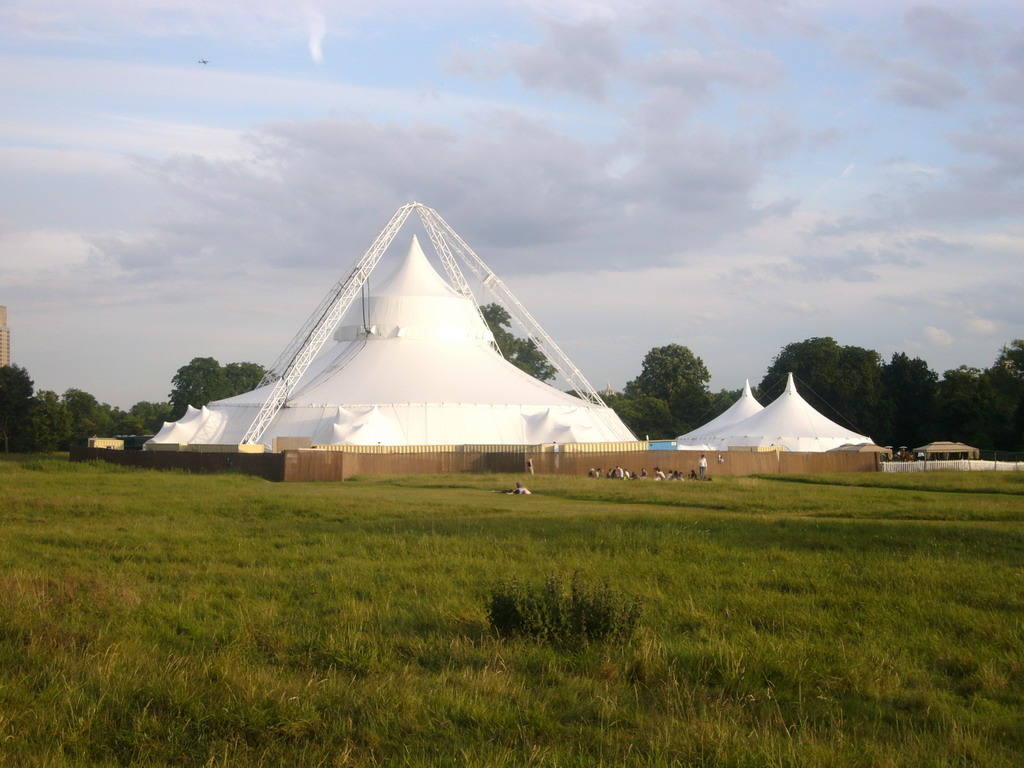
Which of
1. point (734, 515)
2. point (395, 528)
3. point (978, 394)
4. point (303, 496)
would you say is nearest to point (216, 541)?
point (395, 528)

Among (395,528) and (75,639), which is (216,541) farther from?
(75,639)

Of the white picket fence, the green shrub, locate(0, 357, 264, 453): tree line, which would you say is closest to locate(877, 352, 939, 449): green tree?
the white picket fence

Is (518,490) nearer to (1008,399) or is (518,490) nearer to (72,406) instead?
(1008,399)

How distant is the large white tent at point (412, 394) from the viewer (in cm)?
4194

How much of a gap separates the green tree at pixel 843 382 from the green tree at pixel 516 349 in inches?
845

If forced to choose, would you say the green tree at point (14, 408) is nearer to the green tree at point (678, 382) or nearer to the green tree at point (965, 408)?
the green tree at point (678, 382)

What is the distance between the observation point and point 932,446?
1914 inches

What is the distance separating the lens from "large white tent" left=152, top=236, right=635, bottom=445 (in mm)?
41938

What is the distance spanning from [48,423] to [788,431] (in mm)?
43878

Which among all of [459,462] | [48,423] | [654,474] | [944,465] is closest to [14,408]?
[48,423]

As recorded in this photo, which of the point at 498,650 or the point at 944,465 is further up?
the point at 944,465

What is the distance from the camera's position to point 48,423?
6194 cm

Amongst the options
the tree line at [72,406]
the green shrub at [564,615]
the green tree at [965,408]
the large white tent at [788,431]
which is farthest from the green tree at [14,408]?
the green shrub at [564,615]

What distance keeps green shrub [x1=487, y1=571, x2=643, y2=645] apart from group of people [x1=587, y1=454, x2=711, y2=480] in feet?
78.4
